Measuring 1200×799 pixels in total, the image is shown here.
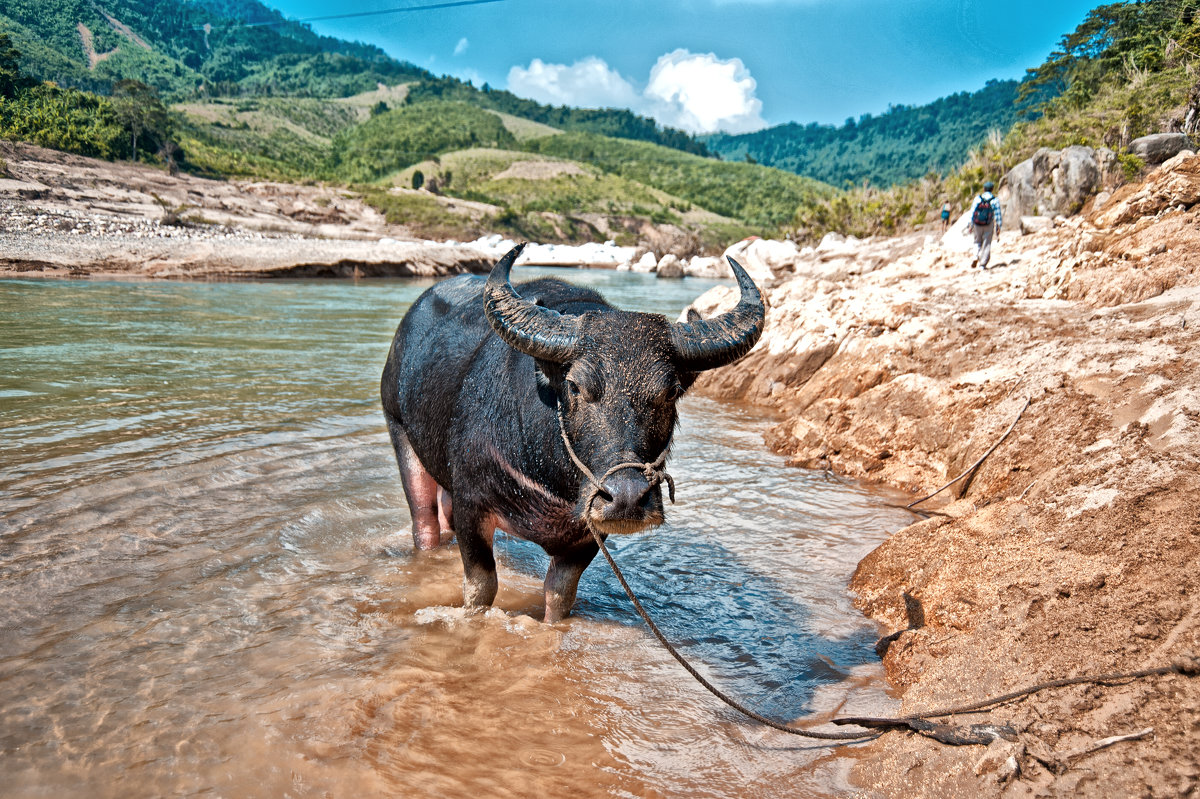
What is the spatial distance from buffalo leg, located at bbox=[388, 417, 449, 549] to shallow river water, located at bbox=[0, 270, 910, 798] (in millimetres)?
184

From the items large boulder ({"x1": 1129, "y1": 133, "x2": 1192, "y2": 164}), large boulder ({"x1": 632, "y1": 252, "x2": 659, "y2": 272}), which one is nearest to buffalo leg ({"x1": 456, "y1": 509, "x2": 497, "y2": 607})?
large boulder ({"x1": 1129, "y1": 133, "x2": 1192, "y2": 164})

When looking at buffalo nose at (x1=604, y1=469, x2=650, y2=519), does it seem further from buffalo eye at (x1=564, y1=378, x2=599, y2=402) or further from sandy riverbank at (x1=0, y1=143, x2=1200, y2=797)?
sandy riverbank at (x1=0, y1=143, x2=1200, y2=797)

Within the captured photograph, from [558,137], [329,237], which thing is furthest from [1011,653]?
[558,137]

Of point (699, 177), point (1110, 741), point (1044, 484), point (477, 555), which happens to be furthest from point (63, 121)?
point (699, 177)

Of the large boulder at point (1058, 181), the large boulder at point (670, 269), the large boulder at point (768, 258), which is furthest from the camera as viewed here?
the large boulder at point (670, 269)

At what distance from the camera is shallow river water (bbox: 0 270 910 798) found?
10.8 ft

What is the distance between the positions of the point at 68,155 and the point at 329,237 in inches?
583

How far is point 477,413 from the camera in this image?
14.5 feet

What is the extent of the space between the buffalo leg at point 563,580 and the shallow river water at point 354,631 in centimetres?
17

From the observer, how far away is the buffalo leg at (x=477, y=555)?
4.46 m

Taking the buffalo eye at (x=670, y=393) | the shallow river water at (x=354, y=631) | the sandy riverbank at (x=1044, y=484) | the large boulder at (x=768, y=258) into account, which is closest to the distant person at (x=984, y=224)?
the sandy riverbank at (x=1044, y=484)

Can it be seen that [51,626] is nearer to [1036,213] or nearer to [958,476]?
[958,476]

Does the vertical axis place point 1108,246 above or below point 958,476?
above

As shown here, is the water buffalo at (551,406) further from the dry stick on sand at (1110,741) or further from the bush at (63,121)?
the bush at (63,121)
